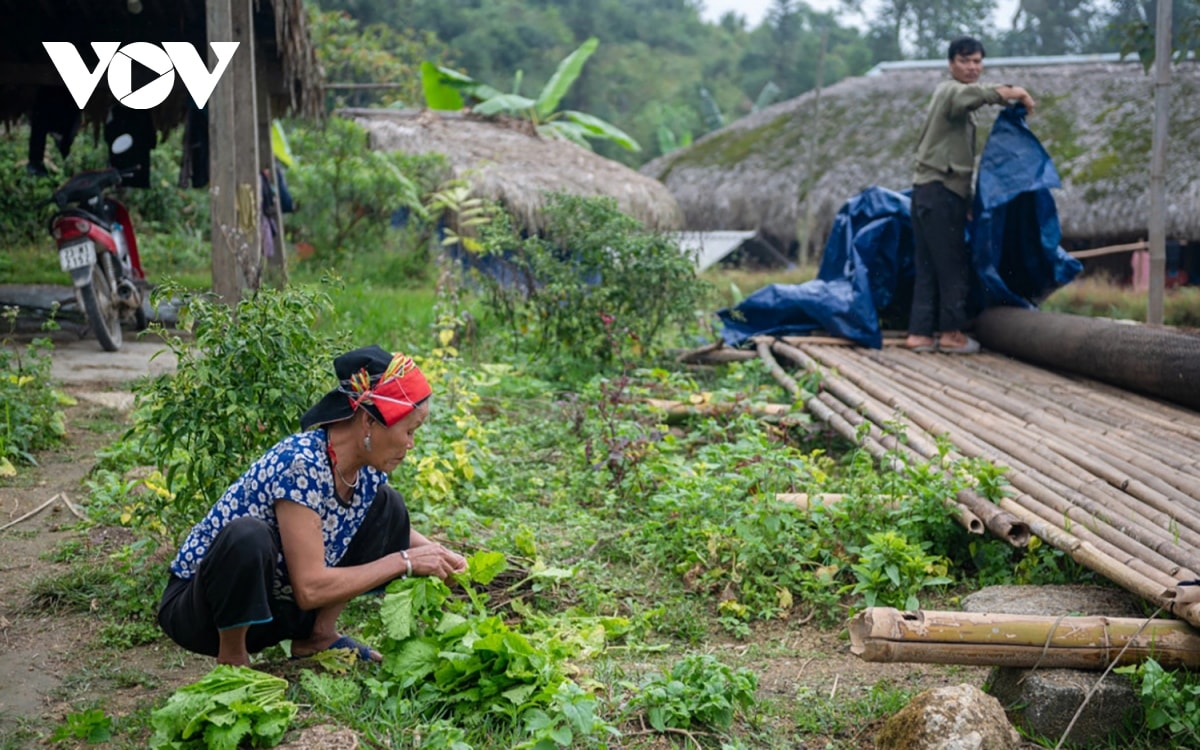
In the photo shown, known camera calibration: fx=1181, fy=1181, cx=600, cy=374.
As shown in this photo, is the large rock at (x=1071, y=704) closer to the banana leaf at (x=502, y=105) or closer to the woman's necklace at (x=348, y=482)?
the woman's necklace at (x=348, y=482)

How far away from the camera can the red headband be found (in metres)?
2.73

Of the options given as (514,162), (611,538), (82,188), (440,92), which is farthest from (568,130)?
(611,538)

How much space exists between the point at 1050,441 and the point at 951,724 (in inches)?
91.1

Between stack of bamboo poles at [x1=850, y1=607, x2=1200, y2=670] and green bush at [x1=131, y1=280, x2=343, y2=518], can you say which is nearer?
stack of bamboo poles at [x1=850, y1=607, x2=1200, y2=670]

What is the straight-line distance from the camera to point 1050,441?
4566 millimetres

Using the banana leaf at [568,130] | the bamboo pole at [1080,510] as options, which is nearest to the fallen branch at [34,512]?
the bamboo pole at [1080,510]

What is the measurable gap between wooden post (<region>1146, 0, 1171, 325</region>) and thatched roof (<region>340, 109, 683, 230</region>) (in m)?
6.00

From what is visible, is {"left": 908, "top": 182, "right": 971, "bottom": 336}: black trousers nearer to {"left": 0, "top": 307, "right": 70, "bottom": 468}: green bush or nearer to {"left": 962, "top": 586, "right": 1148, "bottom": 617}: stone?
{"left": 962, "top": 586, "right": 1148, "bottom": 617}: stone

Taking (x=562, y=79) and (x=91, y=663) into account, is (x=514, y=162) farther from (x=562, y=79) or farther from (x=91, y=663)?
(x=91, y=663)

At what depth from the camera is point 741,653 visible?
3.37 metres

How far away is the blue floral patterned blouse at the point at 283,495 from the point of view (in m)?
2.76

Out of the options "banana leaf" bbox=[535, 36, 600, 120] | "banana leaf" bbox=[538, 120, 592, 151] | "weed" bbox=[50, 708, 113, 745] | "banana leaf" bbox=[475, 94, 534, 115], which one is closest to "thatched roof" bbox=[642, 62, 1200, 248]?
"banana leaf" bbox=[538, 120, 592, 151]

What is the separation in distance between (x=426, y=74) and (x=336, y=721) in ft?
45.6

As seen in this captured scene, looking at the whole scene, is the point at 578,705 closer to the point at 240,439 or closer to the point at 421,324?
the point at 240,439
